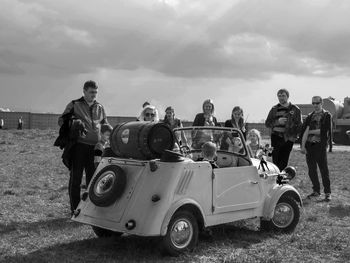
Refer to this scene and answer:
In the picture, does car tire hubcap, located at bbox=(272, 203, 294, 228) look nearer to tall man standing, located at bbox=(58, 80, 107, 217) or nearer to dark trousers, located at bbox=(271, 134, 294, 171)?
dark trousers, located at bbox=(271, 134, 294, 171)

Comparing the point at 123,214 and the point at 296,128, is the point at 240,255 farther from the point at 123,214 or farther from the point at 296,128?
the point at 296,128

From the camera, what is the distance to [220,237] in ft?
18.3

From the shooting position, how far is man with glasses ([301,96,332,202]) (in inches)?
325

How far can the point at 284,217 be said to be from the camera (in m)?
5.90

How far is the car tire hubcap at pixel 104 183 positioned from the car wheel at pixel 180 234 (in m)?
0.72

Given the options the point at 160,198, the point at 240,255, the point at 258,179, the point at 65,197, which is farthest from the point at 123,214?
the point at 65,197

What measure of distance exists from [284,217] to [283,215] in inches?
1.3

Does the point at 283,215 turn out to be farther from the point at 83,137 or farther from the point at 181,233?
the point at 83,137

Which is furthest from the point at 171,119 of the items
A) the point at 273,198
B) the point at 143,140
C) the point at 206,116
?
the point at 143,140

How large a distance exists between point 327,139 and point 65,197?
4487 millimetres

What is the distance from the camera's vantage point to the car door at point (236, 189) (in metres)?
5.10

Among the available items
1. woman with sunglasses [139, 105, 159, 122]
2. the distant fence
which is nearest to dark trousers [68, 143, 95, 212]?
woman with sunglasses [139, 105, 159, 122]

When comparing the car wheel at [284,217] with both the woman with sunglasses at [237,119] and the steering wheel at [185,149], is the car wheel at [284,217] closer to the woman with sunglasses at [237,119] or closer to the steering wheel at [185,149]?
the steering wheel at [185,149]

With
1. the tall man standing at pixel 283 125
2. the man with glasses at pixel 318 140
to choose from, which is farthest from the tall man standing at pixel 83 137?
the man with glasses at pixel 318 140
